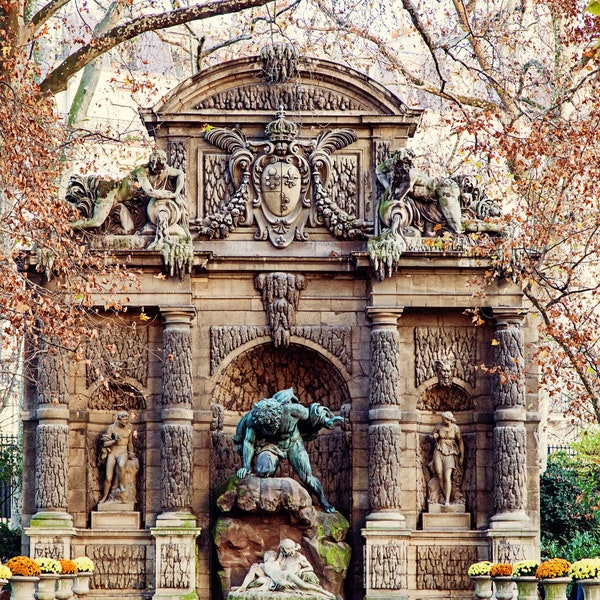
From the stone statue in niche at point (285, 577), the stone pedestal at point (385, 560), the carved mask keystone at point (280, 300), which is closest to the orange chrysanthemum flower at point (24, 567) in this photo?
the stone statue in niche at point (285, 577)

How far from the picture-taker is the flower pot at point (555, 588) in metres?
22.2

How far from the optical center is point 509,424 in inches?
1011

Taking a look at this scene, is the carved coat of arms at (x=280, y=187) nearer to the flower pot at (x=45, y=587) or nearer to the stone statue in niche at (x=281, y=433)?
the stone statue in niche at (x=281, y=433)

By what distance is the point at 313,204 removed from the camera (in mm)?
26500

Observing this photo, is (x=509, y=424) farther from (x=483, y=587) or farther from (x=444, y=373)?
(x=483, y=587)

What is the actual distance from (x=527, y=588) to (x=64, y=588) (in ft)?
22.5

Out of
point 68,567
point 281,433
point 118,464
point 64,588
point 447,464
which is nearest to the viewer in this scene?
point 68,567

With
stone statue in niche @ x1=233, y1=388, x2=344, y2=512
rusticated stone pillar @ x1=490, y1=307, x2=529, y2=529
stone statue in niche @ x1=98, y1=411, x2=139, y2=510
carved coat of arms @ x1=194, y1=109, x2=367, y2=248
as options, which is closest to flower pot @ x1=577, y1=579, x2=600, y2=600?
rusticated stone pillar @ x1=490, y1=307, x2=529, y2=529

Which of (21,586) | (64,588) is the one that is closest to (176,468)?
(64,588)

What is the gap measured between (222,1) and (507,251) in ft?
19.5

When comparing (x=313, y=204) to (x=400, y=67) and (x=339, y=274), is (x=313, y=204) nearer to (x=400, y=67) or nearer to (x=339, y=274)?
(x=339, y=274)

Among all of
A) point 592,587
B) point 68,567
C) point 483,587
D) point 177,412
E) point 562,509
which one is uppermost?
point 177,412

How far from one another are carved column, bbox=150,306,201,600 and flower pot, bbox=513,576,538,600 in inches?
207

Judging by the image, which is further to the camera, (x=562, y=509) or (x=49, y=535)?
(x=562, y=509)
